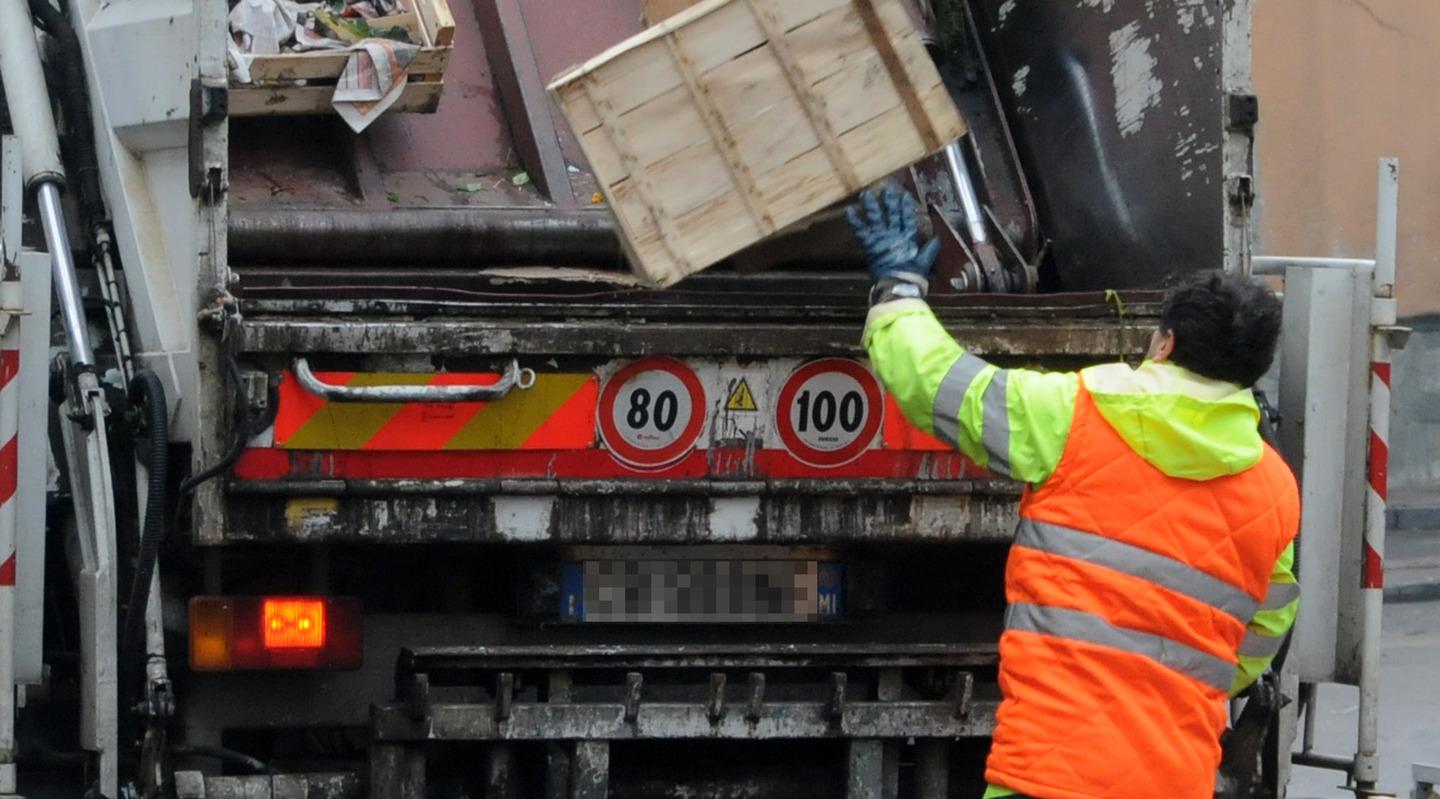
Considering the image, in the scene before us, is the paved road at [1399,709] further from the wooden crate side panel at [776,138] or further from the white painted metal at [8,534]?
the white painted metal at [8,534]

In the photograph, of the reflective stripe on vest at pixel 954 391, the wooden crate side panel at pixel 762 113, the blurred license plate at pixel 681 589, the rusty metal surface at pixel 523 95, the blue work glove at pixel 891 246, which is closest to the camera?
the reflective stripe on vest at pixel 954 391

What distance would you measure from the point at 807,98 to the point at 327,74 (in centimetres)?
105

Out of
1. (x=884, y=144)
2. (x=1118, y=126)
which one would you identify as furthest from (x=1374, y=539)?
(x=884, y=144)

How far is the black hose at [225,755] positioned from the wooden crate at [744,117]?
1062 mm

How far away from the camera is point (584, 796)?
3.79 meters

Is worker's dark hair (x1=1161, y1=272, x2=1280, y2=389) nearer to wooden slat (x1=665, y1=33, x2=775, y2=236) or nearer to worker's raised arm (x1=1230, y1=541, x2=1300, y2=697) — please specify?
worker's raised arm (x1=1230, y1=541, x2=1300, y2=697)

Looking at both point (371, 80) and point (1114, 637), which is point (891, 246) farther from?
point (371, 80)

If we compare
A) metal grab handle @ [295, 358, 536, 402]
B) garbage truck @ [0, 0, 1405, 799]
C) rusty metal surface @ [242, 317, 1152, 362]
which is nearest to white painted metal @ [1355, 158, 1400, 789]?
garbage truck @ [0, 0, 1405, 799]

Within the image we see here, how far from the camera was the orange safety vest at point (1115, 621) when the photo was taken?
2.95 meters

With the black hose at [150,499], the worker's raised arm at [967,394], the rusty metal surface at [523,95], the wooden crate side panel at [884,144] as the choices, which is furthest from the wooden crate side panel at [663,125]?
the black hose at [150,499]

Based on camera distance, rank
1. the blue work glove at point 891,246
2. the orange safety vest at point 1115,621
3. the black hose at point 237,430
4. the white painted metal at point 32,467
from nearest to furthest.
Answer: the orange safety vest at point 1115,621, the blue work glove at point 891,246, the black hose at point 237,430, the white painted metal at point 32,467

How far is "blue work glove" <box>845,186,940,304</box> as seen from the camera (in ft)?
11.1

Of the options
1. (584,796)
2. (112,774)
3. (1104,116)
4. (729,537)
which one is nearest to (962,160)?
(1104,116)

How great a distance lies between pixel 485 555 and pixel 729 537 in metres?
0.46
